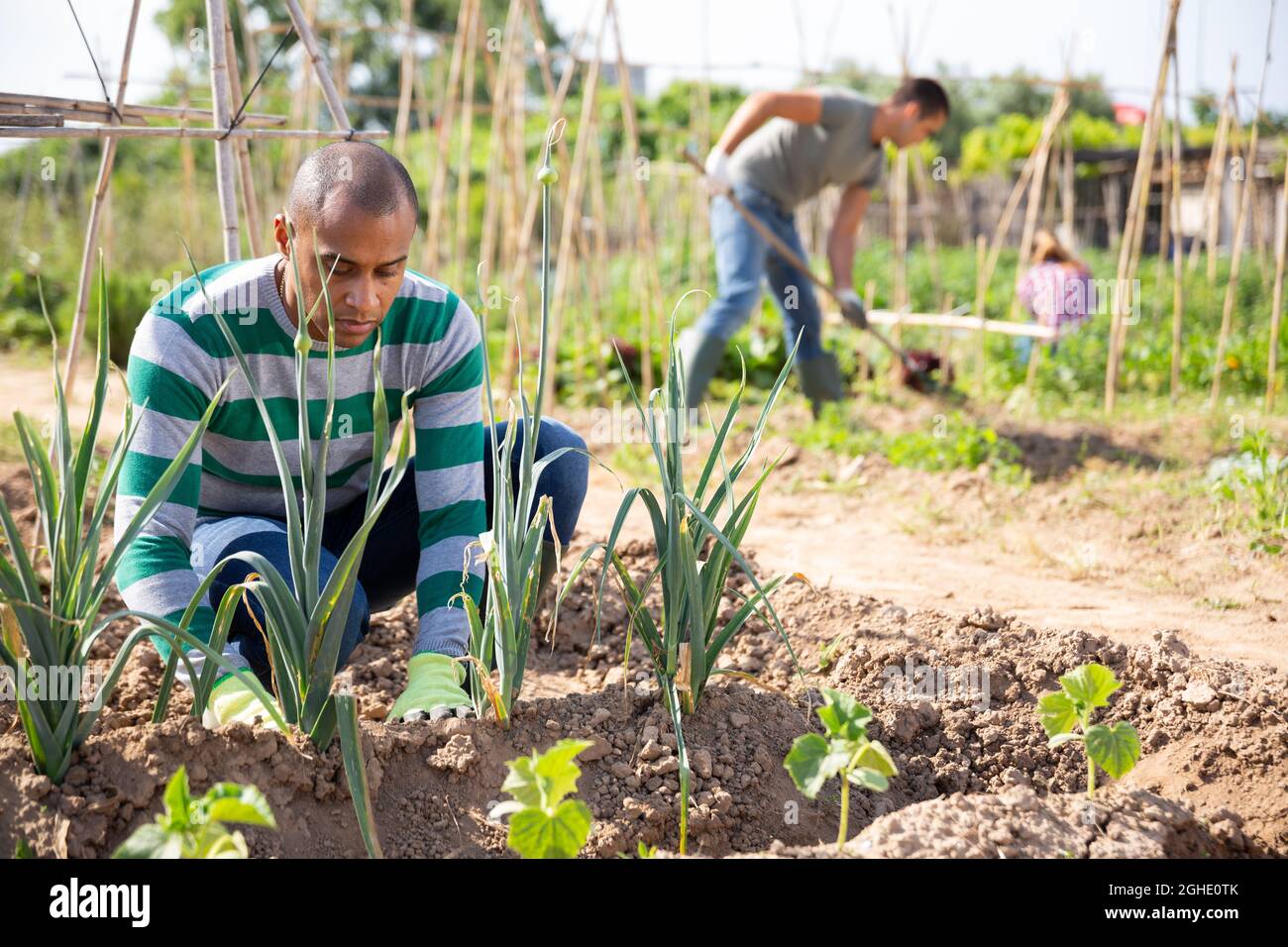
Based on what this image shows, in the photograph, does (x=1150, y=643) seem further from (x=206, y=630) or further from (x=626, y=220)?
(x=626, y=220)

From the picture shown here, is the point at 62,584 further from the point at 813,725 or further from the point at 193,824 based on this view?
the point at 813,725

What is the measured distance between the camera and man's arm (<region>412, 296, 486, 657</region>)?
6.11ft

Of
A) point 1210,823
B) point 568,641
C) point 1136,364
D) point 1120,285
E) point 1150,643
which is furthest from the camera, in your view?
point 1136,364

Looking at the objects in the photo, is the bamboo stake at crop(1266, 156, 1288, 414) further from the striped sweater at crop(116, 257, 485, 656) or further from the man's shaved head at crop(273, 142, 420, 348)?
the man's shaved head at crop(273, 142, 420, 348)

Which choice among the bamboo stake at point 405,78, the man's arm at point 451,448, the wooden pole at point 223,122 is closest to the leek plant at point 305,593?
the man's arm at point 451,448

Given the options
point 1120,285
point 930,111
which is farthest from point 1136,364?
point 930,111

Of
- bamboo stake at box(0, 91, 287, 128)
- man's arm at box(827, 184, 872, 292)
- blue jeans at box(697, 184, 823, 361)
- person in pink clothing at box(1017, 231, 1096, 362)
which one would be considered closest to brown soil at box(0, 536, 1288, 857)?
bamboo stake at box(0, 91, 287, 128)

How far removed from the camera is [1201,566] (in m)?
2.91

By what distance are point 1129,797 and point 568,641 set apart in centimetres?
127

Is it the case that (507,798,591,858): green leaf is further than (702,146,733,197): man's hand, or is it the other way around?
(702,146,733,197): man's hand

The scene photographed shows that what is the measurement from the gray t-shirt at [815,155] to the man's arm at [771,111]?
11cm

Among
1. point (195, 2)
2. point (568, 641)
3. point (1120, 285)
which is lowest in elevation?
point (568, 641)

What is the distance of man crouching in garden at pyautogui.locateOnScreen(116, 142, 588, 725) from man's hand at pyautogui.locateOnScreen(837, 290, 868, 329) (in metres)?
2.88

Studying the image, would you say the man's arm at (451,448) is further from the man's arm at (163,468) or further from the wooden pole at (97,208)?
the wooden pole at (97,208)
